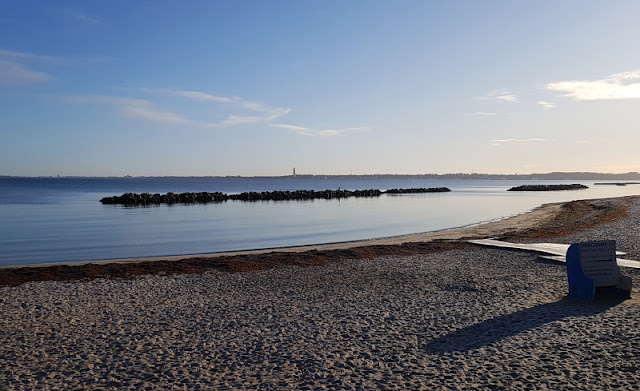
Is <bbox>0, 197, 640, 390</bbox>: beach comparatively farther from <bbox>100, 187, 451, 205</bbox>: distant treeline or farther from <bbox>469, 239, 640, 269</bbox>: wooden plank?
<bbox>100, 187, 451, 205</bbox>: distant treeline

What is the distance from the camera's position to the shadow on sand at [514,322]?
7.67 meters

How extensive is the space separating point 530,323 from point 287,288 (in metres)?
5.93

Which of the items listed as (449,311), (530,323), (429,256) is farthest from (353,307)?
(429,256)

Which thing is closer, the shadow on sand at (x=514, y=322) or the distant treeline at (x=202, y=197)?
the shadow on sand at (x=514, y=322)

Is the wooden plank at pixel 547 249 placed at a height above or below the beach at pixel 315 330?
above

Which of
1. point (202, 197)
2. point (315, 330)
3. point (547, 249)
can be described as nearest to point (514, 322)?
point (315, 330)

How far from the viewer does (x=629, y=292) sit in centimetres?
1002

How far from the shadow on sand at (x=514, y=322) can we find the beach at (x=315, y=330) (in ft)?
0.12

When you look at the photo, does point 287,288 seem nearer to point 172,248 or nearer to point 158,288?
point 158,288

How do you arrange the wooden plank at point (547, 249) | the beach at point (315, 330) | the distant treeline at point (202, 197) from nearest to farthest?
the beach at point (315, 330) → the wooden plank at point (547, 249) → the distant treeline at point (202, 197)

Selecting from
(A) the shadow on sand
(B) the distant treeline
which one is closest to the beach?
(A) the shadow on sand

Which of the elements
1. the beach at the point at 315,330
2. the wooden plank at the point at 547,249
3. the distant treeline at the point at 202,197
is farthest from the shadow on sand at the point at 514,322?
the distant treeline at the point at 202,197

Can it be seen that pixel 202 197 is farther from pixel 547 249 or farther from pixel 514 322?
pixel 514 322

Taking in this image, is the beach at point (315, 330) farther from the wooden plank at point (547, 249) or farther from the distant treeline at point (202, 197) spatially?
the distant treeline at point (202, 197)
